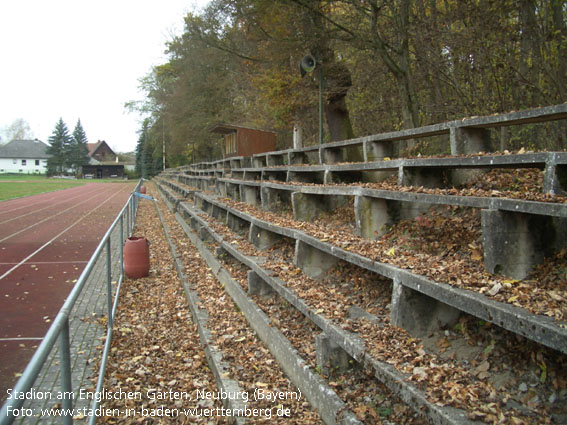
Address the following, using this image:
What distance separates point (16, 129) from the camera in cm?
13488

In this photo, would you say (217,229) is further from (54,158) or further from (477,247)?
(54,158)

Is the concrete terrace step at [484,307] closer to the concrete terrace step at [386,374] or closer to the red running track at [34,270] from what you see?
the concrete terrace step at [386,374]

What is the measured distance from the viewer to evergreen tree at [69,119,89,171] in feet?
310

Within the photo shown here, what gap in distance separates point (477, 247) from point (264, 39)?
45.8 feet

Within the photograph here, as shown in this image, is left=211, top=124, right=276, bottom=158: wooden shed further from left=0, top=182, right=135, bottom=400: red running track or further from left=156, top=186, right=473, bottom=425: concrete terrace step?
left=156, top=186, right=473, bottom=425: concrete terrace step

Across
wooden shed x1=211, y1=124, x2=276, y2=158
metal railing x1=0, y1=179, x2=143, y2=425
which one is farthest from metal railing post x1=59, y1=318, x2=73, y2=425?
wooden shed x1=211, y1=124, x2=276, y2=158

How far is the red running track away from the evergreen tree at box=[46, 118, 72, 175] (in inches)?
3119

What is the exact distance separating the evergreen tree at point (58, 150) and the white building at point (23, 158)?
16.0 metres

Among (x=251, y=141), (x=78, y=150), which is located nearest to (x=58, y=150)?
(x=78, y=150)

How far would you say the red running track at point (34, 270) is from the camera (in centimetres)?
602

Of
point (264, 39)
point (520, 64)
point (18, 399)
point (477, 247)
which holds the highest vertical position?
point (264, 39)

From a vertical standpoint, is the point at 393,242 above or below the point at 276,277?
above

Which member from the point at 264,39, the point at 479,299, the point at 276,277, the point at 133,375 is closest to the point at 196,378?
the point at 133,375

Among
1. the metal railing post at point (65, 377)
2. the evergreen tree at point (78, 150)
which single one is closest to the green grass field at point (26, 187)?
the evergreen tree at point (78, 150)
